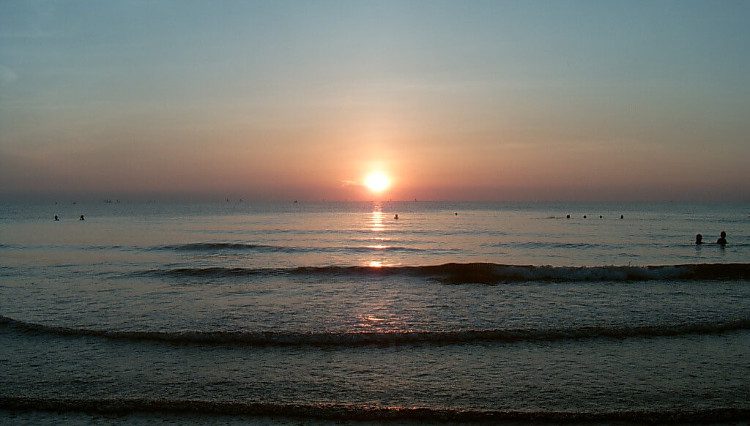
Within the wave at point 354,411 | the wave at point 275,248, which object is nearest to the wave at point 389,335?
the wave at point 354,411

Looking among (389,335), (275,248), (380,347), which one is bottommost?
(275,248)

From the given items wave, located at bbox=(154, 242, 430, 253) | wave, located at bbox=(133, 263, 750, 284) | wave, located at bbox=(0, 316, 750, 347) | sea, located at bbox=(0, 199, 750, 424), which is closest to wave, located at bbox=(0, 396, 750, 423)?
sea, located at bbox=(0, 199, 750, 424)

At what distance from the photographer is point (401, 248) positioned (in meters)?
45.9

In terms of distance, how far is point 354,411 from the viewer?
8961mm

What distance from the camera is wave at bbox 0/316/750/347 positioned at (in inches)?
539

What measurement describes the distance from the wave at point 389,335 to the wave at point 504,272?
10.6 metres

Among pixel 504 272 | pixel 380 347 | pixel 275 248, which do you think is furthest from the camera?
pixel 275 248

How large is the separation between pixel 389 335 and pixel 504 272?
1544cm

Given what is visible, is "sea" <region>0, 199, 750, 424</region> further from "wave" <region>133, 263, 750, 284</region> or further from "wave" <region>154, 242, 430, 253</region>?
"wave" <region>154, 242, 430, 253</region>

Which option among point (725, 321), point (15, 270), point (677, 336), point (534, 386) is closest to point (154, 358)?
point (534, 386)

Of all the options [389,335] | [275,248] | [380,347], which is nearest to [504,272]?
[389,335]

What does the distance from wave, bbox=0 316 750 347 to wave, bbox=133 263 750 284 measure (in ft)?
34.9

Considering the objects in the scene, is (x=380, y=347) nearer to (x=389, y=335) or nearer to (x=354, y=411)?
(x=389, y=335)

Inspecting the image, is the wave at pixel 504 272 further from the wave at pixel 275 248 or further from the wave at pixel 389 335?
the wave at pixel 275 248
